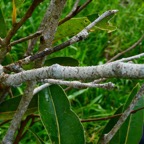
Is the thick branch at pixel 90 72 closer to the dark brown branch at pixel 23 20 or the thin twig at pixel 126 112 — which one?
the dark brown branch at pixel 23 20

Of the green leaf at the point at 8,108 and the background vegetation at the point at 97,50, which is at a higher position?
the green leaf at the point at 8,108

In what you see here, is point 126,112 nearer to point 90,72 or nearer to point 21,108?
point 21,108

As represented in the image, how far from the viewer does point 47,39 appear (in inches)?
40.0

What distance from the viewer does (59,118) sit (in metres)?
1.23

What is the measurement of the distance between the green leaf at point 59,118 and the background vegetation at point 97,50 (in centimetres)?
123

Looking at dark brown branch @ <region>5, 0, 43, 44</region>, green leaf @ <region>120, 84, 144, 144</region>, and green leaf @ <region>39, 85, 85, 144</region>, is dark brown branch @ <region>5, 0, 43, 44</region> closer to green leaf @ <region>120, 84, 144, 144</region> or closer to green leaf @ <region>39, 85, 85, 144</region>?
green leaf @ <region>39, 85, 85, 144</region>

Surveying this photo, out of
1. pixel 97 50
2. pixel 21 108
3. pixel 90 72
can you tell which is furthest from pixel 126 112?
pixel 97 50

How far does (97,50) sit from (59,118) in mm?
2160

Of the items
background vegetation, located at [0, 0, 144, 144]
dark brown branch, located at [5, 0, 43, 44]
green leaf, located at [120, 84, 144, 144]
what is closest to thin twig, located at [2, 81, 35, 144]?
dark brown branch, located at [5, 0, 43, 44]

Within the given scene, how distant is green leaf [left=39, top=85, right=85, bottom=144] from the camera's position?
1227 millimetres

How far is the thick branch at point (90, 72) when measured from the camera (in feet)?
2.20

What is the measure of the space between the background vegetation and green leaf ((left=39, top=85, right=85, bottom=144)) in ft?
4.03

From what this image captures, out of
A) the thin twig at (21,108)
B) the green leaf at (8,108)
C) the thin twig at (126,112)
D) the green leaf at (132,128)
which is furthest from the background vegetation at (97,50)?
the thin twig at (126,112)

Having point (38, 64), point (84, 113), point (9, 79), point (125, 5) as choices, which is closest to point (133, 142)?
point (38, 64)
